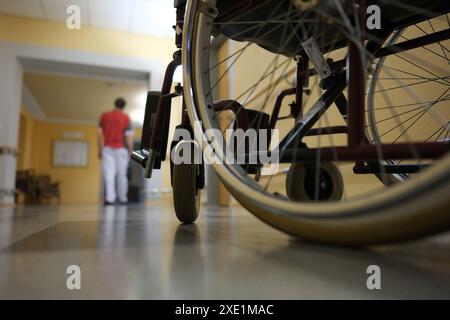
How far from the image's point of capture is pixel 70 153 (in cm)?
998

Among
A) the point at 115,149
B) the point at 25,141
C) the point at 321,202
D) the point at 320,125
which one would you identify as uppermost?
the point at 25,141

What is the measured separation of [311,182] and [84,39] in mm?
4602

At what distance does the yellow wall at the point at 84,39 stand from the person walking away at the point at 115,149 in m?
1.01

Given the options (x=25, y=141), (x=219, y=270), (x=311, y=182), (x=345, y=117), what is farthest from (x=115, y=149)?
(x=25, y=141)

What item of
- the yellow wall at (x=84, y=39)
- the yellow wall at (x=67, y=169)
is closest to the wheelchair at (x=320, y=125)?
the yellow wall at (x=84, y=39)

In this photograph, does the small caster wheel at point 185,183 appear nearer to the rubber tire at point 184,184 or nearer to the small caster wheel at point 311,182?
the rubber tire at point 184,184

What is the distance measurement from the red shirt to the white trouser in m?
0.07

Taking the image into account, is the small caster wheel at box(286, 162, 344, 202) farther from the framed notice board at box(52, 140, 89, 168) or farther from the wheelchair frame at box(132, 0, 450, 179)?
the framed notice board at box(52, 140, 89, 168)

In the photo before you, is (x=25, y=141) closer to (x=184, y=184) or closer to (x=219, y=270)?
(x=184, y=184)

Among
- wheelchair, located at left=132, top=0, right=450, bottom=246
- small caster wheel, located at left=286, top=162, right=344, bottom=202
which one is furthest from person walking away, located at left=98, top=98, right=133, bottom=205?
small caster wheel, located at left=286, top=162, right=344, bottom=202

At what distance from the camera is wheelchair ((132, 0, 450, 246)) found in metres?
0.43

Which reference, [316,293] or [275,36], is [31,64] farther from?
[316,293]

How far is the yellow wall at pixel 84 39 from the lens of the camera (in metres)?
4.30
